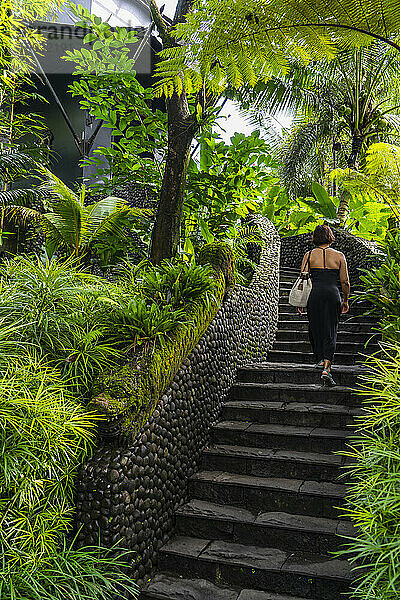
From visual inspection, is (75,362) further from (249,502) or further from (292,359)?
(292,359)

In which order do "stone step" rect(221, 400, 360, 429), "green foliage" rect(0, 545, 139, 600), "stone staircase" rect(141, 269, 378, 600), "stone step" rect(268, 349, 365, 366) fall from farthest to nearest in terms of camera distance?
"stone step" rect(268, 349, 365, 366)
"stone step" rect(221, 400, 360, 429)
"stone staircase" rect(141, 269, 378, 600)
"green foliage" rect(0, 545, 139, 600)

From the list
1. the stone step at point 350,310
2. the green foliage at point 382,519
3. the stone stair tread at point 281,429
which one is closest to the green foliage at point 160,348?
the stone stair tread at point 281,429

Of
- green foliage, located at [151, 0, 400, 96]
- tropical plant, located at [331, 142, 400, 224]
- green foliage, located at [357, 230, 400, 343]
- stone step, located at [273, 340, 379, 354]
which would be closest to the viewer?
green foliage, located at [151, 0, 400, 96]

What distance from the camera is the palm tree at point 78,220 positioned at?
5926 millimetres

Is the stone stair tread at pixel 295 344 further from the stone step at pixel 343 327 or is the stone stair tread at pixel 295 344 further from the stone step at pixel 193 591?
the stone step at pixel 193 591

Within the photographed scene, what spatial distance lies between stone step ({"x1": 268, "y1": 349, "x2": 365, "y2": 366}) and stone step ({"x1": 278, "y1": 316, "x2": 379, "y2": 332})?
0.36 meters

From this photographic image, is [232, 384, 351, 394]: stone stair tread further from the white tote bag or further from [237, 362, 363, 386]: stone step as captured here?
the white tote bag

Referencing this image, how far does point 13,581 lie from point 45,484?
0.52m

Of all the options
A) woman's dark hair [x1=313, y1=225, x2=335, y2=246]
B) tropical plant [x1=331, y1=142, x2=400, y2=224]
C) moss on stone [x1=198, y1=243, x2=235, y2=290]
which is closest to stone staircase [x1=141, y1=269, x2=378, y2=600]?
moss on stone [x1=198, y1=243, x2=235, y2=290]

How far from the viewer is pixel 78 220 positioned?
591cm

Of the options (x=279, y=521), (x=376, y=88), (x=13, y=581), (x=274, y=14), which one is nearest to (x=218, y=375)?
(x=279, y=521)

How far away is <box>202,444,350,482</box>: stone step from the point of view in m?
3.86

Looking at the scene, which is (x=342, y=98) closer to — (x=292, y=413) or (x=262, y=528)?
(x=292, y=413)

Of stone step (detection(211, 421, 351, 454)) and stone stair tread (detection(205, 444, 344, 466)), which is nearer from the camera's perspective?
stone stair tread (detection(205, 444, 344, 466))
